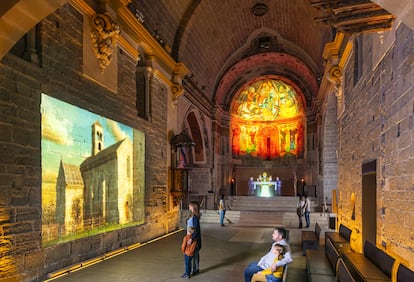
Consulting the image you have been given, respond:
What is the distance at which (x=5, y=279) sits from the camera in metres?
4.99

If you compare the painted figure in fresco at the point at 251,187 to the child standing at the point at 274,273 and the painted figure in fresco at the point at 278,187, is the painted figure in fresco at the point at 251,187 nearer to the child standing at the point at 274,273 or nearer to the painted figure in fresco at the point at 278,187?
the painted figure in fresco at the point at 278,187

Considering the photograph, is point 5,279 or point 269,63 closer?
point 5,279

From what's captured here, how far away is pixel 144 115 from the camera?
10.6 m

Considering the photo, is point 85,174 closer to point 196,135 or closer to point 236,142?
point 196,135

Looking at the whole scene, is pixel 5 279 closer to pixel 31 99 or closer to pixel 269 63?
pixel 31 99

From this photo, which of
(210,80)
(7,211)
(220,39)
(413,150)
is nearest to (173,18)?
(220,39)

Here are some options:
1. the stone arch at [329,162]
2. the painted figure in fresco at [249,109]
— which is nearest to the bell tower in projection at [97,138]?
the stone arch at [329,162]

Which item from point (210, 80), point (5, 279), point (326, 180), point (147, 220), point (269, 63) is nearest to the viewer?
point (5, 279)

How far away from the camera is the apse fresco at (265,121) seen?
2325cm

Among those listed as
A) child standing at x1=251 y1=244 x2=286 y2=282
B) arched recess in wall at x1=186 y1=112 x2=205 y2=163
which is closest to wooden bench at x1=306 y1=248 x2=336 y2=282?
child standing at x1=251 y1=244 x2=286 y2=282

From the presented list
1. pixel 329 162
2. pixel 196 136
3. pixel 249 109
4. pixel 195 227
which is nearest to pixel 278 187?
pixel 249 109

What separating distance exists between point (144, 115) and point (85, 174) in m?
3.72

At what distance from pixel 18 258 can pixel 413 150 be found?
5.50 meters

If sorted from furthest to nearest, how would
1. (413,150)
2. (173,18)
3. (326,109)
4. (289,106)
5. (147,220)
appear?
(289,106)
(326,109)
(173,18)
(147,220)
(413,150)
